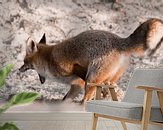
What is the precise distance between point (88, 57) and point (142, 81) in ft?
2.75

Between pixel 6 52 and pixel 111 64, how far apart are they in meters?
1.29

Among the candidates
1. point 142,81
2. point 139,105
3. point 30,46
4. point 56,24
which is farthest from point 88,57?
point 139,105

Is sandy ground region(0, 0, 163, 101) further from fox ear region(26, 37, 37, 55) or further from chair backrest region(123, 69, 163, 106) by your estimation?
chair backrest region(123, 69, 163, 106)

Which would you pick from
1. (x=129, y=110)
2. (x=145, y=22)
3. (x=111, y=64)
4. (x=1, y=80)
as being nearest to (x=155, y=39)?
(x=145, y=22)

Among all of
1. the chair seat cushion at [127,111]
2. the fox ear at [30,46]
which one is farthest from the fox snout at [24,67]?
the chair seat cushion at [127,111]

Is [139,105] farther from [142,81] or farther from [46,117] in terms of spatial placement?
[46,117]

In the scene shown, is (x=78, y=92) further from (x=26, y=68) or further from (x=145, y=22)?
(x=145, y=22)

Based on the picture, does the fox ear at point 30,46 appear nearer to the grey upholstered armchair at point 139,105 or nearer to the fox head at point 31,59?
the fox head at point 31,59

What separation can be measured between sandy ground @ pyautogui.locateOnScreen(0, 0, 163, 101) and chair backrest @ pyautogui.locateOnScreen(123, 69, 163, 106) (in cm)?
64

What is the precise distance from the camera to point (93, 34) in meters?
4.29

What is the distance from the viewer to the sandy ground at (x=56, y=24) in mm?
4285

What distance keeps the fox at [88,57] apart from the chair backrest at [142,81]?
512 mm

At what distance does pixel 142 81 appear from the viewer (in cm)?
361

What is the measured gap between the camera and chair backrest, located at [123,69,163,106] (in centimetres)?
342
